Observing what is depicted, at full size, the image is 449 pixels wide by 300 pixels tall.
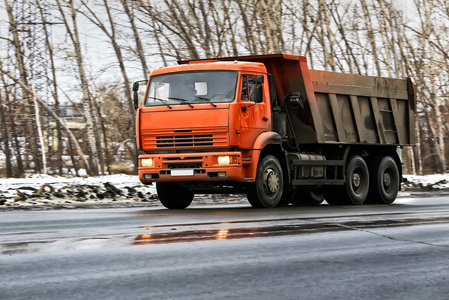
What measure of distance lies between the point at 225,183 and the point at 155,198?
607cm

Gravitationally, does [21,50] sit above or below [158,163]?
above

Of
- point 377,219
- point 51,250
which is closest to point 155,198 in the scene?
point 377,219

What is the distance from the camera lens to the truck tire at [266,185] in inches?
588

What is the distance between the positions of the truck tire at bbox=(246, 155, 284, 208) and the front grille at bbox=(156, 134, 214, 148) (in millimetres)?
1134

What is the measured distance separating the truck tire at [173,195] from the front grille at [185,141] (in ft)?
4.09

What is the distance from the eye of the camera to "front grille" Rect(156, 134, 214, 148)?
48.0 ft

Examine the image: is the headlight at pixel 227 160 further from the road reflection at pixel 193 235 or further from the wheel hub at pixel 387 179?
the wheel hub at pixel 387 179

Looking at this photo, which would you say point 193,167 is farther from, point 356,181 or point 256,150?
point 356,181

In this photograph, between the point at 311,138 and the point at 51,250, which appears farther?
the point at 311,138

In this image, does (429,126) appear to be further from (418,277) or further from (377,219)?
(418,277)

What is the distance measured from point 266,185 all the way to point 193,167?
1502mm

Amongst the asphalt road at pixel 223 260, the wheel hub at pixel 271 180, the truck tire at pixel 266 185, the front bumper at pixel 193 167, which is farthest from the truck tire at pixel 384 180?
the asphalt road at pixel 223 260

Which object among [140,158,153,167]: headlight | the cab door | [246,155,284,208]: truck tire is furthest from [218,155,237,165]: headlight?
[140,158,153,167]: headlight

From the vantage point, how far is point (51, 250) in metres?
7.35
